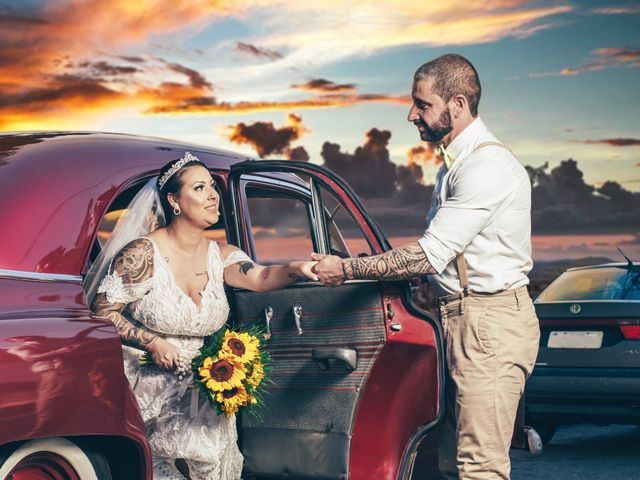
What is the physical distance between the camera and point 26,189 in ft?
13.9

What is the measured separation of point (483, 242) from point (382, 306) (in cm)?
53

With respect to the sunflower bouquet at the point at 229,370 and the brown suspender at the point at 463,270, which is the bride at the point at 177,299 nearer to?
the sunflower bouquet at the point at 229,370

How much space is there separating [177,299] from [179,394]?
0.46 m

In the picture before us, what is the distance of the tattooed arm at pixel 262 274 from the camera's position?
16.1 ft

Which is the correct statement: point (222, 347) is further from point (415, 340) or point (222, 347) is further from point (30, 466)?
point (30, 466)

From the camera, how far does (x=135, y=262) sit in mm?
4934

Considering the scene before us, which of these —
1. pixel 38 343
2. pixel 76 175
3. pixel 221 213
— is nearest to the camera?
pixel 38 343

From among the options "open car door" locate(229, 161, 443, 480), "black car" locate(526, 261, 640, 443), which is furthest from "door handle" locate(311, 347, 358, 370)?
"black car" locate(526, 261, 640, 443)

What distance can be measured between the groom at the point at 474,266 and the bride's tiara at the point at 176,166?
93cm

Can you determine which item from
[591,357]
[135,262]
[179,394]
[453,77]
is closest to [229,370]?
[179,394]

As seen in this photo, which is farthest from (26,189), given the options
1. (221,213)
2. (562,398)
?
(562,398)

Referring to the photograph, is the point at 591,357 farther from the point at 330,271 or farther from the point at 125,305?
the point at 125,305

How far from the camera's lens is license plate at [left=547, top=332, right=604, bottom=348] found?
8312 mm

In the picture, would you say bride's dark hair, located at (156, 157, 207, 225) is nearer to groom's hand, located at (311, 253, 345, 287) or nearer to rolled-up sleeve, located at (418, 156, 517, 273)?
groom's hand, located at (311, 253, 345, 287)
